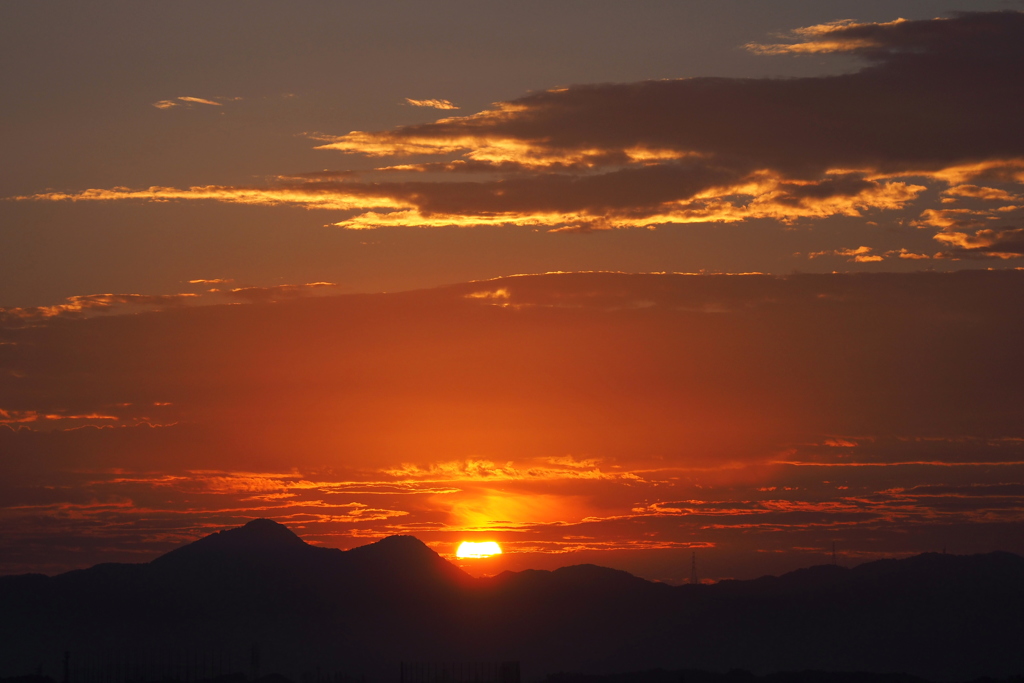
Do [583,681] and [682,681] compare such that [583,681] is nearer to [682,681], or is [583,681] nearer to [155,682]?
[682,681]

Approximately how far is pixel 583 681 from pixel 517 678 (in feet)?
70.8

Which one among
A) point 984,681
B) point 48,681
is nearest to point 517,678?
point 48,681

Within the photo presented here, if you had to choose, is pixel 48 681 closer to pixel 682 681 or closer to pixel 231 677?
pixel 231 677

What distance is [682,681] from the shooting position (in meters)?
187

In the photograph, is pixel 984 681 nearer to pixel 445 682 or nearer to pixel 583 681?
pixel 583 681

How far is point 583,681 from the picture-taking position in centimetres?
18612

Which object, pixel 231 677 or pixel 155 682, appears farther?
pixel 231 677

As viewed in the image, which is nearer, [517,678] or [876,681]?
[517,678]

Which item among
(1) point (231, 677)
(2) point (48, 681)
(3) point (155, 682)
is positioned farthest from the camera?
(1) point (231, 677)

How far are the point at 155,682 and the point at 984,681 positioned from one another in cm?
14162

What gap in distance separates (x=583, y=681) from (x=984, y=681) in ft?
238

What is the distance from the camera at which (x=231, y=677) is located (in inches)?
7559

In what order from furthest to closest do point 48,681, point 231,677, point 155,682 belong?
point 231,677, point 155,682, point 48,681

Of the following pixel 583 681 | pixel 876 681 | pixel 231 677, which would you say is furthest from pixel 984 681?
pixel 231 677
